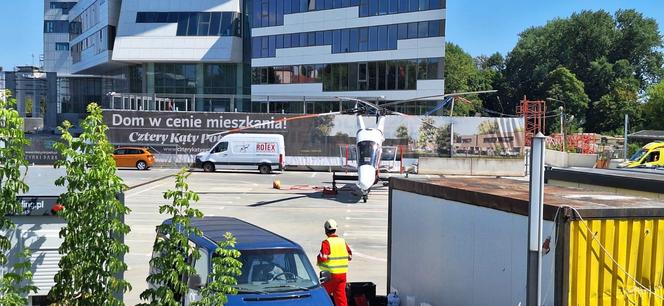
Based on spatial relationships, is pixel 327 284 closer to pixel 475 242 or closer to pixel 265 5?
pixel 475 242

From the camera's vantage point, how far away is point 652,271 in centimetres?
659

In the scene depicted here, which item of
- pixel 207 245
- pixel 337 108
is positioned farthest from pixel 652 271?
pixel 337 108

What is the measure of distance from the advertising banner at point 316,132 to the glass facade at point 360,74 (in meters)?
7.84

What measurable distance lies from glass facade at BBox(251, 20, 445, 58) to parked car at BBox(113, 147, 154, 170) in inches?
768

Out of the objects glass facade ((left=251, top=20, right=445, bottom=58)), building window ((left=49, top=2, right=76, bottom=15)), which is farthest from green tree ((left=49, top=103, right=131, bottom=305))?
building window ((left=49, top=2, right=76, bottom=15))

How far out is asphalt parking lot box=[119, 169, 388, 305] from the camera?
14266 mm

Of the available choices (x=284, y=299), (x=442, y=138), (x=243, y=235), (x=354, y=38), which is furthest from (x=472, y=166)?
(x=284, y=299)

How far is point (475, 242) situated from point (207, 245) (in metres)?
3.21

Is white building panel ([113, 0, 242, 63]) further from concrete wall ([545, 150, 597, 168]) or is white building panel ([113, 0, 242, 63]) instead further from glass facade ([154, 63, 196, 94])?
concrete wall ([545, 150, 597, 168])

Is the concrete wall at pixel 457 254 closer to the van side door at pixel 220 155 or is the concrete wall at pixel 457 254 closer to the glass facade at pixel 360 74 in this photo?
the van side door at pixel 220 155

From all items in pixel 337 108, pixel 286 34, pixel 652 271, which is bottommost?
pixel 652 271

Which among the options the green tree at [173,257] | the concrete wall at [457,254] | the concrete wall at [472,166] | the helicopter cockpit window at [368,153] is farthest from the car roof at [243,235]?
the concrete wall at [472,166]

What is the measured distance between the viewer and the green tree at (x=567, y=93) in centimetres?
8056

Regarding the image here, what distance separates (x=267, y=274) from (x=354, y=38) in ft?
151
